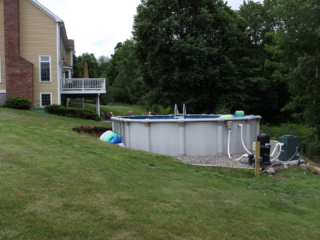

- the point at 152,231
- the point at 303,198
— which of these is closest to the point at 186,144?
the point at 303,198

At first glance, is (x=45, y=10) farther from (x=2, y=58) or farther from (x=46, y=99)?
(x=46, y=99)

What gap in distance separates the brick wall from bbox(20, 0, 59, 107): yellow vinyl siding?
1.98ft

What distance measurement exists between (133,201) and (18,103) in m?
21.0

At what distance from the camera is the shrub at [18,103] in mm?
22688

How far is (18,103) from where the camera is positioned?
2280cm

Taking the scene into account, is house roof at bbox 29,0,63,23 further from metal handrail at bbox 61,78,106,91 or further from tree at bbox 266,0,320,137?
tree at bbox 266,0,320,137

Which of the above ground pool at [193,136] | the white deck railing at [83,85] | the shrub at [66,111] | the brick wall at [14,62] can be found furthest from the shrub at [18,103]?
the above ground pool at [193,136]

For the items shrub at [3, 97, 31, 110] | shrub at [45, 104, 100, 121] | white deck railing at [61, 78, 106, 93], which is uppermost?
white deck railing at [61, 78, 106, 93]

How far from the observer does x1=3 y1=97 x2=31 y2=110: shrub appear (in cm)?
2269

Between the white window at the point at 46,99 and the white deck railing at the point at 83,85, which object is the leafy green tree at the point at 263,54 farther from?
the white window at the point at 46,99

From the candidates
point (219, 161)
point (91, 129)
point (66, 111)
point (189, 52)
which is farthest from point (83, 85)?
point (219, 161)

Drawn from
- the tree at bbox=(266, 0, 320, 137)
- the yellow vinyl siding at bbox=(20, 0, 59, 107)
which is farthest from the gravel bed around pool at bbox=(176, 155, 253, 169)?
the yellow vinyl siding at bbox=(20, 0, 59, 107)

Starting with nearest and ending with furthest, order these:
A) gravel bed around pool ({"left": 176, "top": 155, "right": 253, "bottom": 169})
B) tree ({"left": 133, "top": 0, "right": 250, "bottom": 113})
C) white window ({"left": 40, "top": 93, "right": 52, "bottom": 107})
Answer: gravel bed around pool ({"left": 176, "top": 155, "right": 253, "bottom": 169})
tree ({"left": 133, "top": 0, "right": 250, "bottom": 113})
white window ({"left": 40, "top": 93, "right": 52, "bottom": 107})

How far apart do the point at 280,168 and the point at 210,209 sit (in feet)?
17.1
